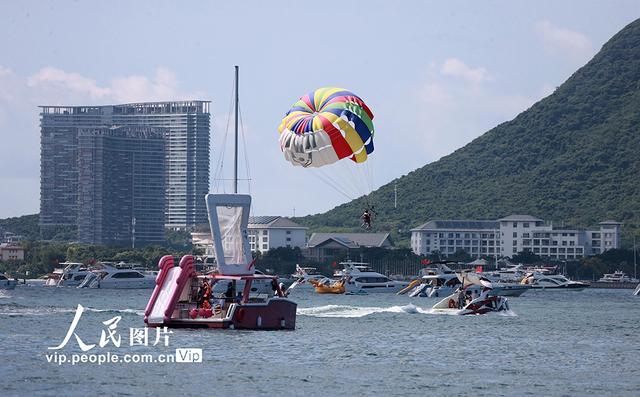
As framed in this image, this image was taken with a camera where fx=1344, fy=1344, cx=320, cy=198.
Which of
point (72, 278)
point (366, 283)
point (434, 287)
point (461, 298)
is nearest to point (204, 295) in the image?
point (461, 298)

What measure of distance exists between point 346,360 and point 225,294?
9.33 metres

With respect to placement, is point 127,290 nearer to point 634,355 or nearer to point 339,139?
point 339,139

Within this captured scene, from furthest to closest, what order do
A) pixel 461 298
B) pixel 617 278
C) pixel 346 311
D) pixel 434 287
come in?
1. pixel 617 278
2. pixel 434 287
3. pixel 346 311
4. pixel 461 298

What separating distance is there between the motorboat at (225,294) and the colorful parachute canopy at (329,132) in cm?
415

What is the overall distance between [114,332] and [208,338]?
20.5 feet

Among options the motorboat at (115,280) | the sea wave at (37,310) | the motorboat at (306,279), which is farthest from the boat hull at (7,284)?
the sea wave at (37,310)

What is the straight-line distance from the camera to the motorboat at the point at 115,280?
13875 cm

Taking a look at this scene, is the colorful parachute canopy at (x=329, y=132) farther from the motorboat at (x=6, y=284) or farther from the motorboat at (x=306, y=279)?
the motorboat at (x=306, y=279)

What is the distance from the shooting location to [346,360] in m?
45.6

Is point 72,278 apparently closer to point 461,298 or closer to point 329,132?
point 461,298

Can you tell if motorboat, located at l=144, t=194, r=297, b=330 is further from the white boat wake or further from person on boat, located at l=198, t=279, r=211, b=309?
the white boat wake

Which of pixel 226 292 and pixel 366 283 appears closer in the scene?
pixel 226 292

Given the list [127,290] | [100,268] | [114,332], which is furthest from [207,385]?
[100,268]

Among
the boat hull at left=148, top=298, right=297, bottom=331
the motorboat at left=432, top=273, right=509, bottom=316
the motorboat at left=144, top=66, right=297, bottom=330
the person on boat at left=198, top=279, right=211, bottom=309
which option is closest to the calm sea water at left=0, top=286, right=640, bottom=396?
the boat hull at left=148, top=298, right=297, bottom=331
